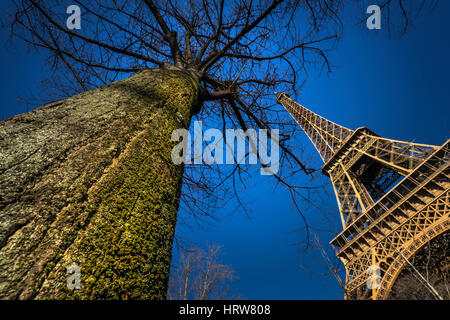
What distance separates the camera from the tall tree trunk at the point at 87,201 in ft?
1.51

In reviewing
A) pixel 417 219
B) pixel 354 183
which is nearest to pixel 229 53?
pixel 417 219

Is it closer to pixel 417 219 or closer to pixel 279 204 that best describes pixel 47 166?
pixel 417 219

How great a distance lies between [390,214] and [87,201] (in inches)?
432

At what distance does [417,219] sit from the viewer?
24.6ft

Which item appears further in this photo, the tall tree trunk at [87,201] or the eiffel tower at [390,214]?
the eiffel tower at [390,214]

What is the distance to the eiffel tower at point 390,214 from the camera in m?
7.18

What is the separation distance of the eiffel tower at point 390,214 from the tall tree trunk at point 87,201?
8732mm

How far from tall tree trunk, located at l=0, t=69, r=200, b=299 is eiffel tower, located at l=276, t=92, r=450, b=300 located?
8732mm

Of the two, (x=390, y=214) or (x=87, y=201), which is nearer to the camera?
(x=87, y=201)

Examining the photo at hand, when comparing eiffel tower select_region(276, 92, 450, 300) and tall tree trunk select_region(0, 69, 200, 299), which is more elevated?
eiffel tower select_region(276, 92, 450, 300)

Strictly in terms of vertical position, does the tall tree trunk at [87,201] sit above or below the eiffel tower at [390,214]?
below

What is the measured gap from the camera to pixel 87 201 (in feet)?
Result: 2.00

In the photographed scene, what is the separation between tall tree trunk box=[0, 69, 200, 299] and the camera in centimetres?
46

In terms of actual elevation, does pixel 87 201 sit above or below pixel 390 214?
below
